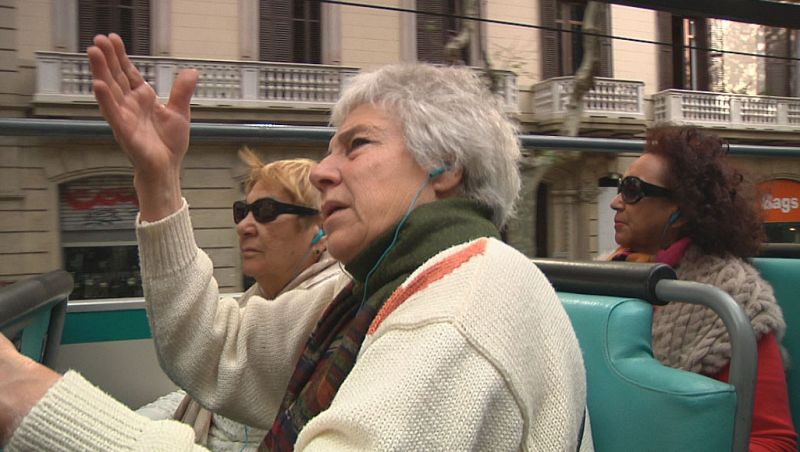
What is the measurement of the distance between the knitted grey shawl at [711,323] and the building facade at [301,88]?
601 mm

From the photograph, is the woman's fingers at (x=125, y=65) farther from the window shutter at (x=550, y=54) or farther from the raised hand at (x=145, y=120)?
the window shutter at (x=550, y=54)

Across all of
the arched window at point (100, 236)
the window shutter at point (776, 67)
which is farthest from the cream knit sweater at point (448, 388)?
the window shutter at point (776, 67)

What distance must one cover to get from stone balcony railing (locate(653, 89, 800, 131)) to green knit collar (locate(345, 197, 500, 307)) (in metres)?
3.58

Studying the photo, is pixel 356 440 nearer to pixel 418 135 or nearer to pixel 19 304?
pixel 418 135

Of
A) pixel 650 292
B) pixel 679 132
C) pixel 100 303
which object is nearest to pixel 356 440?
pixel 650 292

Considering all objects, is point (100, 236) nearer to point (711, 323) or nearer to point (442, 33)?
point (442, 33)

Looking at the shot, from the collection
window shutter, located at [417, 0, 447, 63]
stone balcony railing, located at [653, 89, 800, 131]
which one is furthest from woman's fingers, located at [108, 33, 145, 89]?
window shutter, located at [417, 0, 447, 63]

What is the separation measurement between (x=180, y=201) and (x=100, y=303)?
4.32 ft

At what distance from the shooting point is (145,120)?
56.0 inches

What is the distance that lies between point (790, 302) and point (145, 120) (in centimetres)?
154

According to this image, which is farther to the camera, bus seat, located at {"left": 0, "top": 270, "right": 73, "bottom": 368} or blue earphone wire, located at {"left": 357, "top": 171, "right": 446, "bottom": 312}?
bus seat, located at {"left": 0, "top": 270, "right": 73, "bottom": 368}

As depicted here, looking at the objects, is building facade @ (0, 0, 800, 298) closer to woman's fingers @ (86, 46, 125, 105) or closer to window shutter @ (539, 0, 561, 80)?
window shutter @ (539, 0, 561, 80)

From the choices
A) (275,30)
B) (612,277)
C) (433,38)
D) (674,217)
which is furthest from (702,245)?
(275,30)

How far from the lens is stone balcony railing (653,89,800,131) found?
5.18 meters
